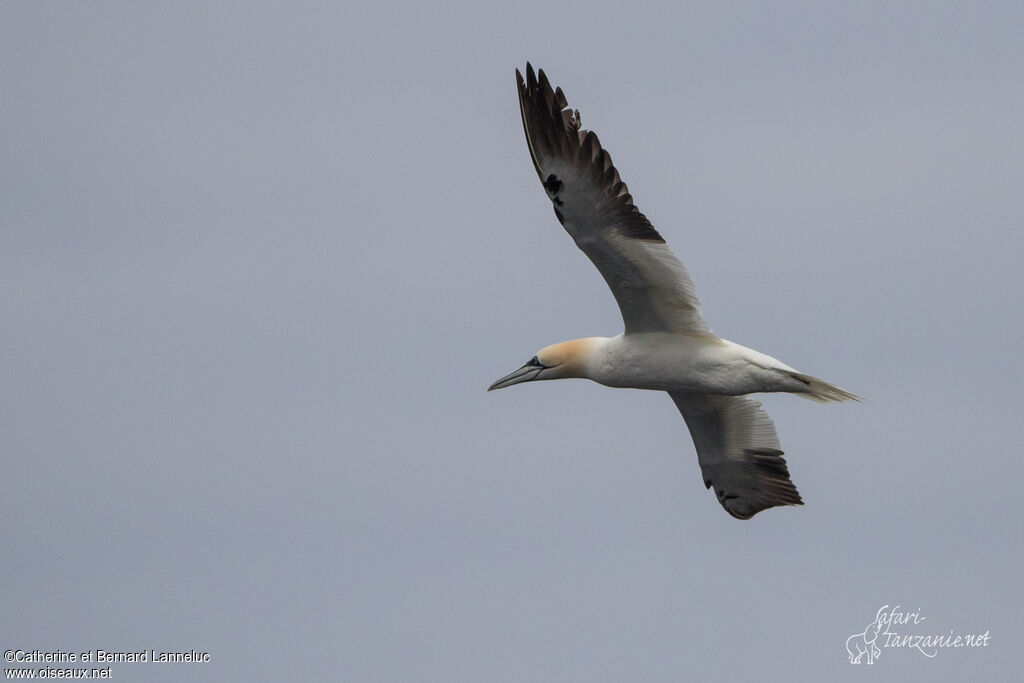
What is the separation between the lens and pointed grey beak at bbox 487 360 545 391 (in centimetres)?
1709

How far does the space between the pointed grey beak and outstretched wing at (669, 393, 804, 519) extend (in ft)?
4.66

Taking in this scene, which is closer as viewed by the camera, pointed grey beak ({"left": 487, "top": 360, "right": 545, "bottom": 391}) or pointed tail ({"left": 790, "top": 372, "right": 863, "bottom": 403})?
pointed tail ({"left": 790, "top": 372, "right": 863, "bottom": 403})

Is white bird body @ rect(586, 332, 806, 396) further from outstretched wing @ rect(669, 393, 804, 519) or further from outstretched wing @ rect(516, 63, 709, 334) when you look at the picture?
outstretched wing @ rect(669, 393, 804, 519)

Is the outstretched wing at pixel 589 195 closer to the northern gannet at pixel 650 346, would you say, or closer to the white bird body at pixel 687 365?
the northern gannet at pixel 650 346

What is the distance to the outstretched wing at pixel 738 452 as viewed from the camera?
57.3ft

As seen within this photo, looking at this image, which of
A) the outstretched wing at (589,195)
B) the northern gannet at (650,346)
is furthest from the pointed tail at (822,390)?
the outstretched wing at (589,195)

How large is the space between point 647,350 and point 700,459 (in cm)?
230

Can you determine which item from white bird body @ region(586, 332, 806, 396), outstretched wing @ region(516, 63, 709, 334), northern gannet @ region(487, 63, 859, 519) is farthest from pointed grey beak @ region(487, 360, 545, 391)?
outstretched wing @ region(516, 63, 709, 334)

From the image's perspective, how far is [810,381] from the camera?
50.9 feet

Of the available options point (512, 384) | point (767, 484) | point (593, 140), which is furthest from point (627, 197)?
point (767, 484)

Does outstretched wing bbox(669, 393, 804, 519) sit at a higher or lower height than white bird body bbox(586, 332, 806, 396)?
lower

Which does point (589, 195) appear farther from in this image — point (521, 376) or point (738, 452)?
point (738, 452)

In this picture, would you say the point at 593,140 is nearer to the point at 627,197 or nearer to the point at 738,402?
the point at 627,197

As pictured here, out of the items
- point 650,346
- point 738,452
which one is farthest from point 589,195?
point 738,452
